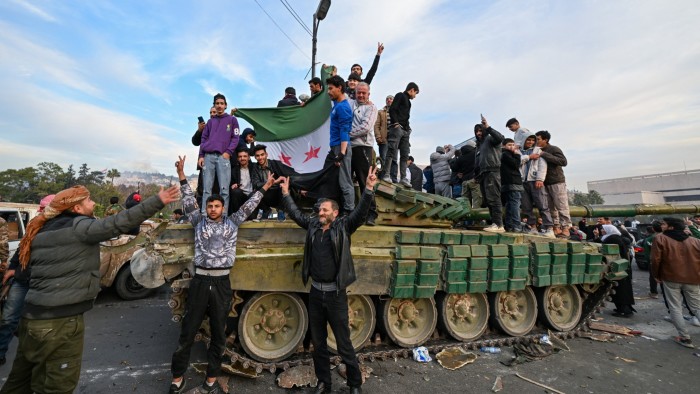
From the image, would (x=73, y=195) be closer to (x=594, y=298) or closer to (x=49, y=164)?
(x=594, y=298)

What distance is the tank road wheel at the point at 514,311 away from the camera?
226 inches

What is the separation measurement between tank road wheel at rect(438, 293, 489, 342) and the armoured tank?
2 centimetres

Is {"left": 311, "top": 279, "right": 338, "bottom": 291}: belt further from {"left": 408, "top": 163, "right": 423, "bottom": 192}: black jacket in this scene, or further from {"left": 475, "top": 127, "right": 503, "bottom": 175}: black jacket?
{"left": 408, "top": 163, "right": 423, "bottom": 192}: black jacket

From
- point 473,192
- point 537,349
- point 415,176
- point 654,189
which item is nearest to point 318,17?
point 415,176

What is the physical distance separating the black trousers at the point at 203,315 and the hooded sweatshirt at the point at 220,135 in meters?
2.33

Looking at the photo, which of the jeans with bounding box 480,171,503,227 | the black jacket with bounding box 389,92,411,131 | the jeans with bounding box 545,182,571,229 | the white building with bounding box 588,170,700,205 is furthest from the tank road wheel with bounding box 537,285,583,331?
the white building with bounding box 588,170,700,205

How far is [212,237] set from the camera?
376 centimetres

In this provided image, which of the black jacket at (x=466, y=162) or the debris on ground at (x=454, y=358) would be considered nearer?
the debris on ground at (x=454, y=358)

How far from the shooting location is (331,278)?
11.8ft

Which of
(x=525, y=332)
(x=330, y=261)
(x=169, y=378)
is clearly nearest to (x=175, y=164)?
(x=330, y=261)

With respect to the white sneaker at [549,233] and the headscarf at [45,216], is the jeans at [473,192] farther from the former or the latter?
the headscarf at [45,216]

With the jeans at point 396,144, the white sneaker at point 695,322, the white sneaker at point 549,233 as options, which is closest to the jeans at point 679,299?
the white sneaker at point 695,322

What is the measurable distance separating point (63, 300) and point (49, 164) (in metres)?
47.7

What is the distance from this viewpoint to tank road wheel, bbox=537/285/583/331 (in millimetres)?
6023
